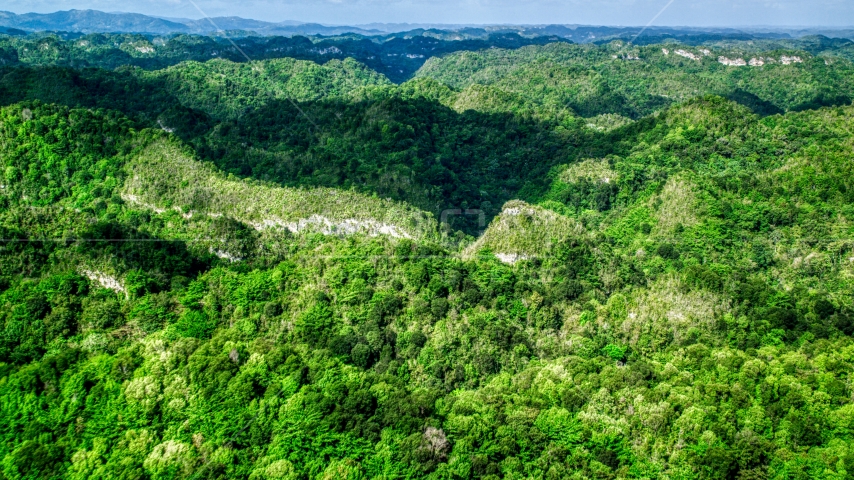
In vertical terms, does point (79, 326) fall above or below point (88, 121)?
below

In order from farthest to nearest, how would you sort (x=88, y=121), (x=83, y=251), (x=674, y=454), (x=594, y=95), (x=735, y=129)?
(x=594, y=95)
(x=735, y=129)
(x=88, y=121)
(x=83, y=251)
(x=674, y=454)

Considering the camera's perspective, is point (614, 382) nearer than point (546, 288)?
Yes

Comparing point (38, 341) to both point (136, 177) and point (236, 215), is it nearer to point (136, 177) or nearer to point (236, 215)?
Answer: point (236, 215)

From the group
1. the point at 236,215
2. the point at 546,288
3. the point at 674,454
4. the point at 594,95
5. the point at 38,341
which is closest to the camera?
the point at 674,454

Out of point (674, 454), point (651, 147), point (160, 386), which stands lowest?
point (674, 454)

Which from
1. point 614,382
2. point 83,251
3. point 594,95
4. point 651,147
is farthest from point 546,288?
point 594,95

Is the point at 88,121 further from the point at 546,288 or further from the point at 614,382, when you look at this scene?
the point at 614,382
